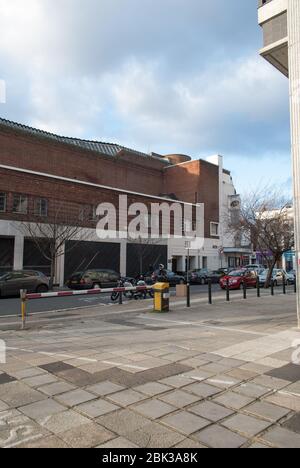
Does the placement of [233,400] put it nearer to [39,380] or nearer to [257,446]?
[257,446]

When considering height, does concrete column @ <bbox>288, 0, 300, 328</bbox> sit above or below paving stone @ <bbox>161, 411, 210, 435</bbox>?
above

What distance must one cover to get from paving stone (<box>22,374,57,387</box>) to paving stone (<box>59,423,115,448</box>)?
5.25ft

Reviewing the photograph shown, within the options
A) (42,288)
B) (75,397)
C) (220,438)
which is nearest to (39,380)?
(75,397)

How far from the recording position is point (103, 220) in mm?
32625

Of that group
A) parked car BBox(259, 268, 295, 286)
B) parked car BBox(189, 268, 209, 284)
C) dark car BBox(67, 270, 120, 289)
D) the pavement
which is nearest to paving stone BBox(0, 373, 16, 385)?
the pavement

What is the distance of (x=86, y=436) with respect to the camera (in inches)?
142

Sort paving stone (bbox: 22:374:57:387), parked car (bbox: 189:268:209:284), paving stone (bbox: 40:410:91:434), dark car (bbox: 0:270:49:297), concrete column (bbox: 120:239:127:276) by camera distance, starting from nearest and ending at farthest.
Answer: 1. paving stone (bbox: 40:410:91:434)
2. paving stone (bbox: 22:374:57:387)
3. dark car (bbox: 0:270:49:297)
4. parked car (bbox: 189:268:209:284)
5. concrete column (bbox: 120:239:127:276)

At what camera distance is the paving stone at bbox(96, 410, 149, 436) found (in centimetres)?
377

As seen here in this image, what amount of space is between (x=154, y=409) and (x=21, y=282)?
16.0m

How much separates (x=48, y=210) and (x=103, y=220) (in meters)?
5.76

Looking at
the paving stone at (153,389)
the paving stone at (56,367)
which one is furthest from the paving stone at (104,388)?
the paving stone at (56,367)

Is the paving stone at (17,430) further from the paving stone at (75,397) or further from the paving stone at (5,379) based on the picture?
the paving stone at (5,379)

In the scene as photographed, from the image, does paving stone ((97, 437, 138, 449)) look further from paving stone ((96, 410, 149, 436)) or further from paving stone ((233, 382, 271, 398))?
paving stone ((233, 382, 271, 398))

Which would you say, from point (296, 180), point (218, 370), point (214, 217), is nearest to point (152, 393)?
point (218, 370)
